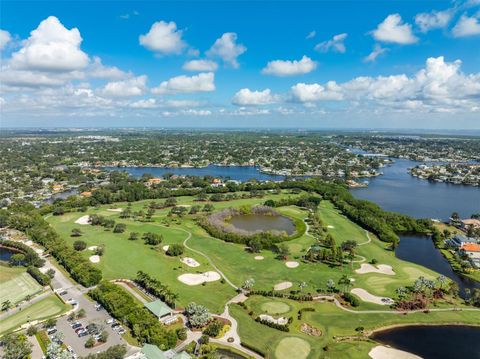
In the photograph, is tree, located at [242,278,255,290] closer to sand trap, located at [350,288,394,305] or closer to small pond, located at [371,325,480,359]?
sand trap, located at [350,288,394,305]

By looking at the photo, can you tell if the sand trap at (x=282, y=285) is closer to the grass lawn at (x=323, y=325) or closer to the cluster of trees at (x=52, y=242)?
the grass lawn at (x=323, y=325)

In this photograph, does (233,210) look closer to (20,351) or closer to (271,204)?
(271,204)

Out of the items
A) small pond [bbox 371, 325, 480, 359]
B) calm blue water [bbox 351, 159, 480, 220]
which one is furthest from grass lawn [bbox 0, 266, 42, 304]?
calm blue water [bbox 351, 159, 480, 220]

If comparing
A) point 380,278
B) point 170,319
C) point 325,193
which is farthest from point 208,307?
point 325,193

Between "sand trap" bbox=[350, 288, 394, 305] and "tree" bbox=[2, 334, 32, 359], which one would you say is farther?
"sand trap" bbox=[350, 288, 394, 305]

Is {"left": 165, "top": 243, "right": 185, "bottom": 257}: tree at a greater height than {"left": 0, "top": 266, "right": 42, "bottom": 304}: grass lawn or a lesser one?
greater

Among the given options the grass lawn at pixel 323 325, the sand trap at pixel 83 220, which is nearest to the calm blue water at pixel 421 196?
the grass lawn at pixel 323 325

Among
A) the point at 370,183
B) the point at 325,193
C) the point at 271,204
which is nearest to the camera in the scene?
the point at 271,204

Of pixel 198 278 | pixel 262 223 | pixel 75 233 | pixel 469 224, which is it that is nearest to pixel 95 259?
pixel 75 233

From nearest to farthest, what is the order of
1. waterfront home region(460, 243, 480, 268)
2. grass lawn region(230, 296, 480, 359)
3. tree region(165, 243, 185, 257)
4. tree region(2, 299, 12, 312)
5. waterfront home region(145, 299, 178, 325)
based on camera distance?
grass lawn region(230, 296, 480, 359)
waterfront home region(145, 299, 178, 325)
tree region(2, 299, 12, 312)
waterfront home region(460, 243, 480, 268)
tree region(165, 243, 185, 257)
